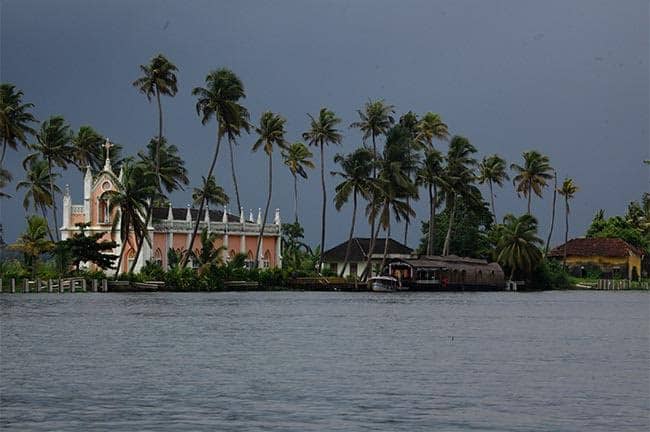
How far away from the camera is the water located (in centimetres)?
2461

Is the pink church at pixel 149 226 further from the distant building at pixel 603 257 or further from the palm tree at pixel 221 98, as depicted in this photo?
the distant building at pixel 603 257

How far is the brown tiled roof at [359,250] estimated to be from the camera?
5177 inches

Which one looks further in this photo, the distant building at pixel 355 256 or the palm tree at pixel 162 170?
the distant building at pixel 355 256

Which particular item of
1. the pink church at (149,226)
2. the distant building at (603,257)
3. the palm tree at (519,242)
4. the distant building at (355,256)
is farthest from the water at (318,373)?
the distant building at (603,257)

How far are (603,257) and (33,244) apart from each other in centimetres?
7233

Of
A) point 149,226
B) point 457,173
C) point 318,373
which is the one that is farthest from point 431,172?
point 318,373

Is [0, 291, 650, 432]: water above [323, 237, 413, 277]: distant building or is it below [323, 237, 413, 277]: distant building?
below

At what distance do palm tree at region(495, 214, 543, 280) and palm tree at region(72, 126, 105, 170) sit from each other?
38662 millimetres

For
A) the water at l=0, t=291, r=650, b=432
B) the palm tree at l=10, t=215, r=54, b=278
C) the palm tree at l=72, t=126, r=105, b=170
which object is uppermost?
the palm tree at l=72, t=126, r=105, b=170

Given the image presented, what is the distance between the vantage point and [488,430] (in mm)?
23281

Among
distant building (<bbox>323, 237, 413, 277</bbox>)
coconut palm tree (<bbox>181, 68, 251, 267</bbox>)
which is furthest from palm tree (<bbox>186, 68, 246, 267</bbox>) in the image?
distant building (<bbox>323, 237, 413, 277</bbox>)

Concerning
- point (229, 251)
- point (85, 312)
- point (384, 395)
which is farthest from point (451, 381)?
point (229, 251)

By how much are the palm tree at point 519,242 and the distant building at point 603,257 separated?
21.0 metres

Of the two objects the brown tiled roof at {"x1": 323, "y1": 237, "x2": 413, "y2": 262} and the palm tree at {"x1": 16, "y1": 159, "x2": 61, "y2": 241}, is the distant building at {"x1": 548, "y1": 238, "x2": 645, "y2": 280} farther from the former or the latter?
the palm tree at {"x1": 16, "y1": 159, "x2": 61, "y2": 241}
